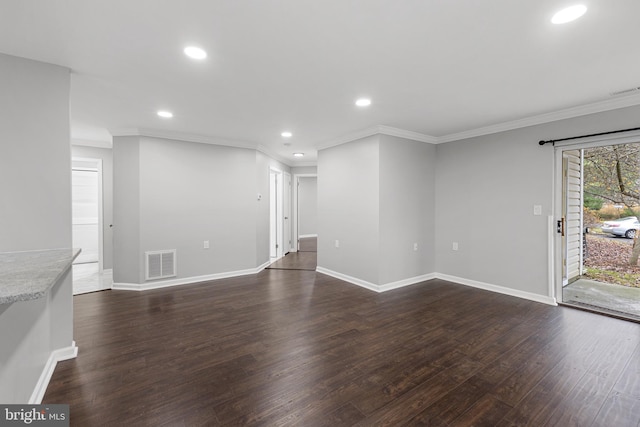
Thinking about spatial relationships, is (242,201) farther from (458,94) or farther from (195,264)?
(458,94)

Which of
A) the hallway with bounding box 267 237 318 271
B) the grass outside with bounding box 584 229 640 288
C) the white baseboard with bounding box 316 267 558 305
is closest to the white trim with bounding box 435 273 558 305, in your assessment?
the white baseboard with bounding box 316 267 558 305

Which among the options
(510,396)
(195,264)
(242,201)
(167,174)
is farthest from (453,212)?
(167,174)

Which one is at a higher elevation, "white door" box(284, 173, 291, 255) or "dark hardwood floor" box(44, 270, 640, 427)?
"white door" box(284, 173, 291, 255)

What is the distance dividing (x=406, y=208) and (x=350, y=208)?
3.00ft

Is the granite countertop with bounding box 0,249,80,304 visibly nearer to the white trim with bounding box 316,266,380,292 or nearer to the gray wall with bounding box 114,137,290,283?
the gray wall with bounding box 114,137,290,283

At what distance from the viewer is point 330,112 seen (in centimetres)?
354

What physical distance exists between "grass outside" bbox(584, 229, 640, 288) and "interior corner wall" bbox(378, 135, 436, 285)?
2281 millimetres

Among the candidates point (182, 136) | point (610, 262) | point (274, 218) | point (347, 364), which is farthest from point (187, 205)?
point (610, 262)

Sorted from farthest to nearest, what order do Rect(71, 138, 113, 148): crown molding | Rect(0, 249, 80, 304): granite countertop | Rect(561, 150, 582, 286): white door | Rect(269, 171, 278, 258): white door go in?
Rect(269, 171, 278, 258): white door, Rect(71, 138, 113, 148): crown molding, Rect(561, 150, 582, 286): white door, Rect(0, 249, 80, 304): granite countertop

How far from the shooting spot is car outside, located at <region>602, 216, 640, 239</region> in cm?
341

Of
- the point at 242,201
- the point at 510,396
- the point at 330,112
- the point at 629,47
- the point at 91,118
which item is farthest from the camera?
the point at 242,201

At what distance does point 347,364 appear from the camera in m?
2.29

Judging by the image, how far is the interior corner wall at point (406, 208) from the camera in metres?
4.27

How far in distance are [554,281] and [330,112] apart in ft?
12.1
